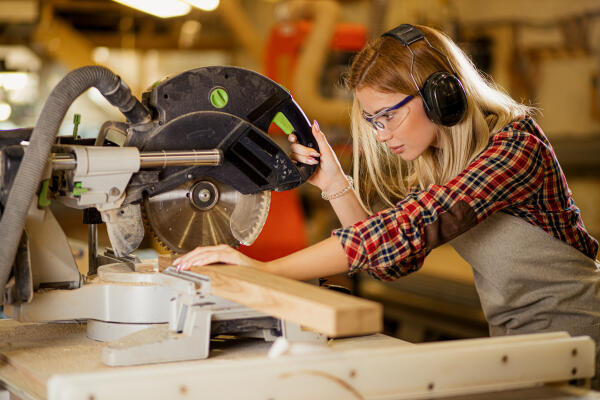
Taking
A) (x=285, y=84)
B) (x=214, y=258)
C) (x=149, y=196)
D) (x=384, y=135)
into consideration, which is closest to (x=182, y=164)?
(x=149, y=196)

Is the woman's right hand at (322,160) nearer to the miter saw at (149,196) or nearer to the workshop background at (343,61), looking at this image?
the miter saw at (149,196)

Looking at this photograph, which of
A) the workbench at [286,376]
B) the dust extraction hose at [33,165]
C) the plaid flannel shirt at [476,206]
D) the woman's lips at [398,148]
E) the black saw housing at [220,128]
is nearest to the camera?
the workbench at [286,376]

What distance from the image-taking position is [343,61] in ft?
24.5

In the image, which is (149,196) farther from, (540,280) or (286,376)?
(540,280)

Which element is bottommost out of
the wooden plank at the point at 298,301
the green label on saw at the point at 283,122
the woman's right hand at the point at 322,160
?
the wooden plank at the point at 298,301

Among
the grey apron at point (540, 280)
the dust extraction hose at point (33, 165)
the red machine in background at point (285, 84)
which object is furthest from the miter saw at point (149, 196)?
the red machine in background at point (285, 84)

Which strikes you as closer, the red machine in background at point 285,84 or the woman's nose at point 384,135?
the woman's nose at point 384,135

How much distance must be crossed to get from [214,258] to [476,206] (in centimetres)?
56

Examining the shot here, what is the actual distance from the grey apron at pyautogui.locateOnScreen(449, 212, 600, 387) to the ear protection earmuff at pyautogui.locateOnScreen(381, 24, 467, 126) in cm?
26

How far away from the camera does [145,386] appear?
1018mm

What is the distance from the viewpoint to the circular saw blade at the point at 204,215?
5.28ft

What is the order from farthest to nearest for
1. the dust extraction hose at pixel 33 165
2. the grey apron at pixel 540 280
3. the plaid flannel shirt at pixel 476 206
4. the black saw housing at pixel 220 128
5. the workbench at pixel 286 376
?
the grey apron at pixel 540 280 → the black saw housing at pixel 220 128 → the plaid flannel shirt at pixel 476 206 → the dust extraction hose at pixel 33 165 → the workbench at pixel 286 376

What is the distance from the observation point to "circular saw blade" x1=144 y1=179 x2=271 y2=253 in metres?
1.61

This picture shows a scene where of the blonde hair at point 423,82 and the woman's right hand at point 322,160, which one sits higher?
the blonde hair at point 423,82
